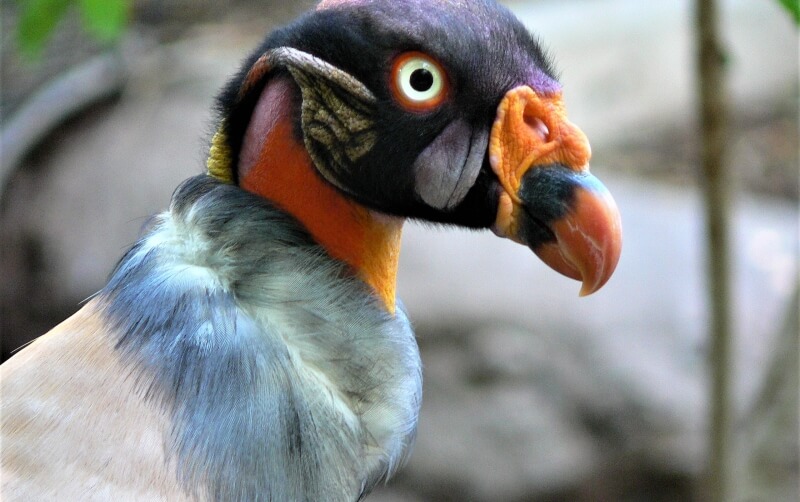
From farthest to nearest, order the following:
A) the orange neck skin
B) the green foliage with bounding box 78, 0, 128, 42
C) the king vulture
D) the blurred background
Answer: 1. the blurred background
2. the green foliage with bounding box 78, 0, 128, 42
3. the orange neck skin
4. the king vulture

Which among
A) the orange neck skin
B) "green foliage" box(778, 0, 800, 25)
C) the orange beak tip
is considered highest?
"green foliage" box(778, 0, 800, 25)

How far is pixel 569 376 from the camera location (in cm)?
337

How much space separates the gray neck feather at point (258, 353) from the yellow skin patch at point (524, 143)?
26 cm

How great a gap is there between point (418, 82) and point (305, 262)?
0.29 meters

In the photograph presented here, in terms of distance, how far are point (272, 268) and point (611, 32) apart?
16.5 ft

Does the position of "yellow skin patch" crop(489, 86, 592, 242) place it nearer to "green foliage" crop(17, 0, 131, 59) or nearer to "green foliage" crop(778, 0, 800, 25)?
"green foliage" crop(778, 0, 800, 25)

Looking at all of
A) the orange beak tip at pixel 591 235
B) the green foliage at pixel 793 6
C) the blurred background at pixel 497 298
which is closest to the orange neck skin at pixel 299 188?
the orange beak tip at pixel 591 235

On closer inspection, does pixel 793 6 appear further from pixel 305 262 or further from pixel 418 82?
pixel 305 262

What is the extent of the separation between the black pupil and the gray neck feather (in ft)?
0.86

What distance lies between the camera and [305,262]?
1.28 metres

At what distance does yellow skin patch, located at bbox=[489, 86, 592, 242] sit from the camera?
1.21 meters

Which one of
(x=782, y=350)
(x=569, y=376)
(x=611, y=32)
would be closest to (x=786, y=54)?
(x=611, y=32)

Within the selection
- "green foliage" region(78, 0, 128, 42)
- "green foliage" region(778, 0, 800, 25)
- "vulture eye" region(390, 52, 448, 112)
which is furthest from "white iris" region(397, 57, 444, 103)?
"green foliage" region(78, 0, 128, 42)

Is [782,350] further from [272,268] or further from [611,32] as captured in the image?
[611,32]
